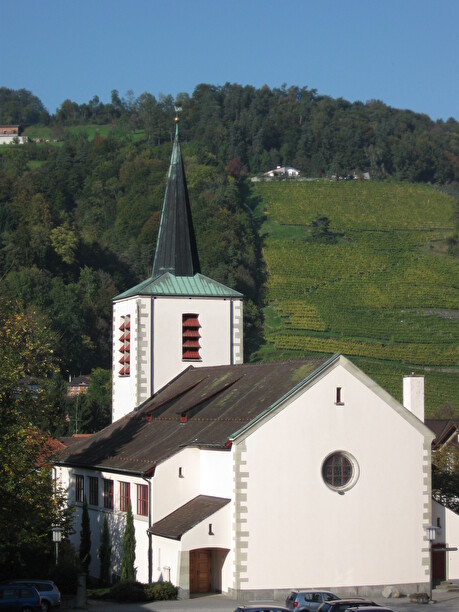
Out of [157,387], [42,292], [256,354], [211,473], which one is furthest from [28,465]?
[42,292]

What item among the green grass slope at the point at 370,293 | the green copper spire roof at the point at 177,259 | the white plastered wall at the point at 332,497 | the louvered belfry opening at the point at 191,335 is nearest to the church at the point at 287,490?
the white plastered wall at the point at 332,497

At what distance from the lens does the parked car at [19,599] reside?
32.9 meters

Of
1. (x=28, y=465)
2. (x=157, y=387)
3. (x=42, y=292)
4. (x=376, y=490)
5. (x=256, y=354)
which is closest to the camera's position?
(x=28, y=465)

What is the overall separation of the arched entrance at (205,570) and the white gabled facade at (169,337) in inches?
446

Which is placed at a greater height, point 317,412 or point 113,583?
point 317,412

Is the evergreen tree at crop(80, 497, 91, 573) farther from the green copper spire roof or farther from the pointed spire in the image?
the pointed spire

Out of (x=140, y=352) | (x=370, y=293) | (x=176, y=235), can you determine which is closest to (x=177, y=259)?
(x=176, y=235)

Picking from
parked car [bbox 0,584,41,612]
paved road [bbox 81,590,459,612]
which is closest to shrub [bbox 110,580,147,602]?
paved road [bbox 81,590,459,612]

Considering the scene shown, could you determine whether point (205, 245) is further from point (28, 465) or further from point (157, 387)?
point (28, 465)

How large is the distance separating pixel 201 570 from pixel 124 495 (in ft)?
18.1

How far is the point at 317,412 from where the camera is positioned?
37625 mm

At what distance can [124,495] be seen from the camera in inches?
1687

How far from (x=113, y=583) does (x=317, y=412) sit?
10.2 meters

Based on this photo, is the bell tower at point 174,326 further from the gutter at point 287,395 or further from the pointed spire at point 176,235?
the gutter at point 287,395
